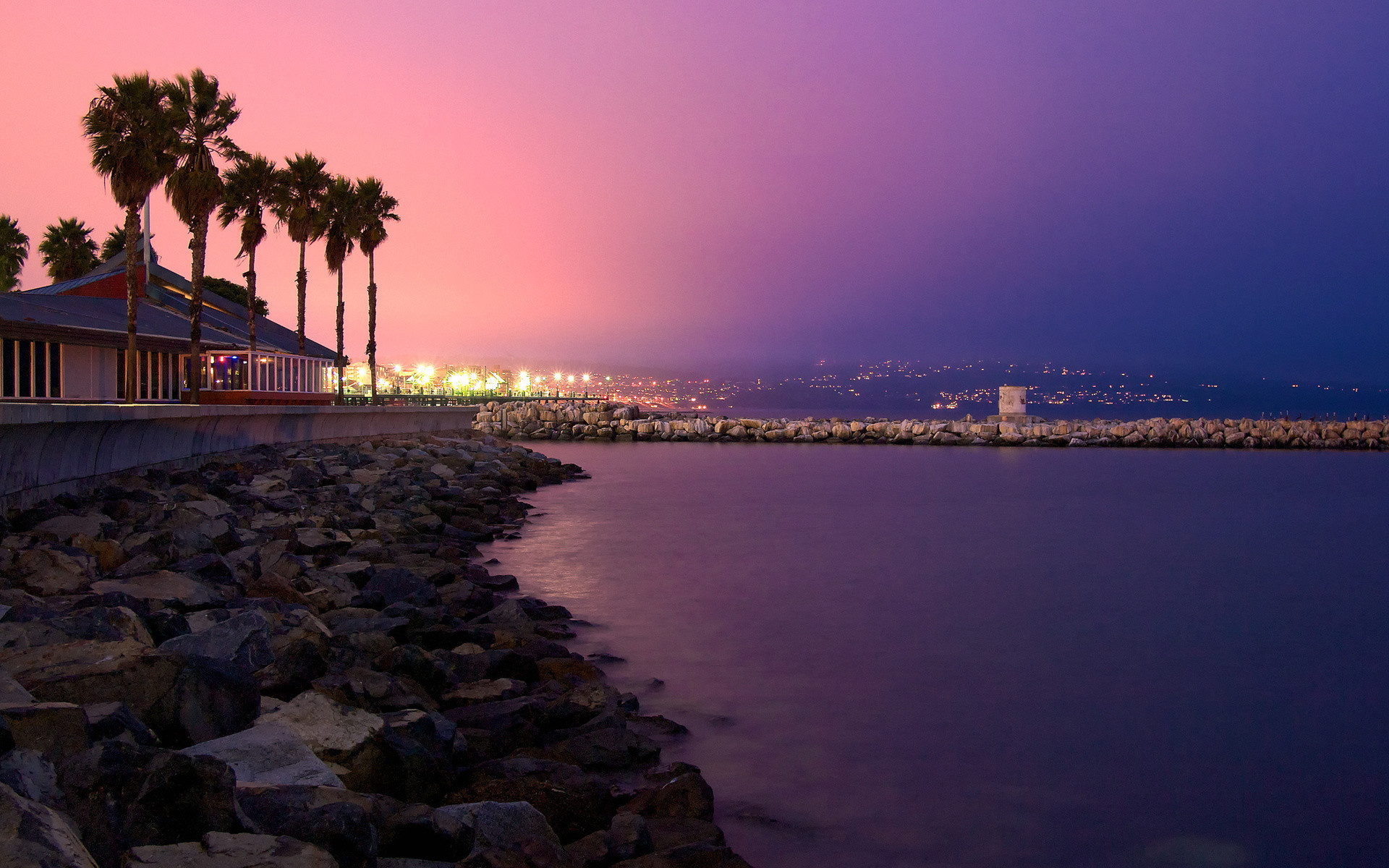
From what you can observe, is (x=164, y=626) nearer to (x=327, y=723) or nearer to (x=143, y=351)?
(x=327, y=723)

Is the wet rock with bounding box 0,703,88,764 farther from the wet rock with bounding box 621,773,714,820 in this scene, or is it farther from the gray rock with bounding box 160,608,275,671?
the wet rock with bounding box 621,773,714,820

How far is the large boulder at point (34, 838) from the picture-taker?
2.75 meters

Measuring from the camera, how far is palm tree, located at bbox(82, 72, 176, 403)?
2639cm

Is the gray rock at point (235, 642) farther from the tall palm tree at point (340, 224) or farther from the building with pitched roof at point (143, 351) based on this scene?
the tall palm tree at point (340, 224)

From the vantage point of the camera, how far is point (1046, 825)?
5707 mm

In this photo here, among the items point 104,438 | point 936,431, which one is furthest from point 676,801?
point 936,431

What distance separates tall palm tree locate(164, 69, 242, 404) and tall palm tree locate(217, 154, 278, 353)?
262 inches

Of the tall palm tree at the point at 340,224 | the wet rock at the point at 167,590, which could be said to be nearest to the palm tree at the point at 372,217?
the tall palm tree at the point at 340,224

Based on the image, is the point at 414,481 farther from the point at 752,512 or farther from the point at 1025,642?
the point at 1025,642

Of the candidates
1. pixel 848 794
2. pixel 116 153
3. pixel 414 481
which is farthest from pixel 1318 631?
pixel 116 153

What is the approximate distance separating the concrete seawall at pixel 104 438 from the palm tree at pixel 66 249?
38.7 m

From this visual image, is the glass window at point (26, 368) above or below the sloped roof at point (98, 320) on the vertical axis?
below

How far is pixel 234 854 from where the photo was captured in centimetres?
324

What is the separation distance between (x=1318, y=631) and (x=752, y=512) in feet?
41.8
